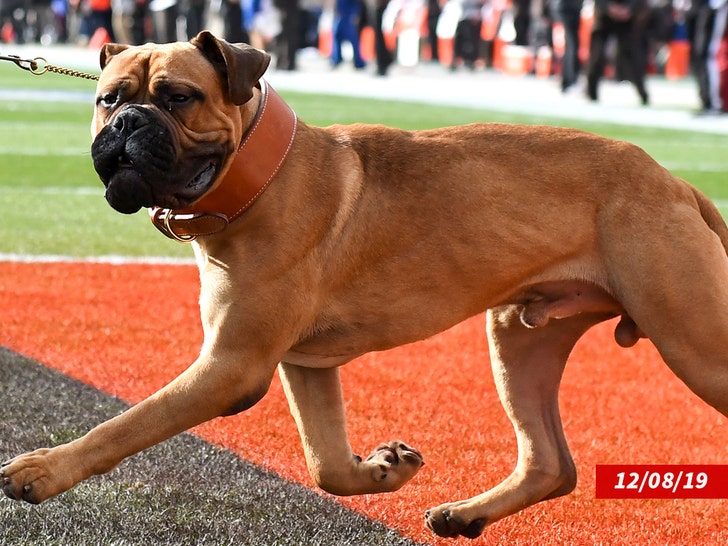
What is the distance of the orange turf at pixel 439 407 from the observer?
4742mm

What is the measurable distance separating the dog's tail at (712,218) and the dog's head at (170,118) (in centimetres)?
151

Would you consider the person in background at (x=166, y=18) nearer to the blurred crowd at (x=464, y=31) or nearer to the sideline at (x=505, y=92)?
the blurred crowd at (x=464, y=31)

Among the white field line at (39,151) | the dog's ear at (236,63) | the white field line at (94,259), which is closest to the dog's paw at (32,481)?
the dog's ear at (236,63)

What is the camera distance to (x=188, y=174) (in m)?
3.95

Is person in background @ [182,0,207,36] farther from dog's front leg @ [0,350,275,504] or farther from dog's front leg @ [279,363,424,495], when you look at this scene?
dog's front leg @ [0,350,275,504]

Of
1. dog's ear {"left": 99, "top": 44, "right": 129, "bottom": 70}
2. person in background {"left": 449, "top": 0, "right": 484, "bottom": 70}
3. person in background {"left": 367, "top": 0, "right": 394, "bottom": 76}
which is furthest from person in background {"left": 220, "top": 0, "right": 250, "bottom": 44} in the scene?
dog's ear {"left": 99, "top": 44, "right": 129, "bottom": 70}

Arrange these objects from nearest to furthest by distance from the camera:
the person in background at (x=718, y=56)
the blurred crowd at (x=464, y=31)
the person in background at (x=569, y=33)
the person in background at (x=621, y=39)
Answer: the person in background at (x=718, y=56) → the person in background at (x=621, y=39) → the blurred crowd at (x=464, y=31) → the person in background at (x=569, y=33)

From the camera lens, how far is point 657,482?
4758mm

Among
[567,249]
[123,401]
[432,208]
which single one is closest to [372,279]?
[432,208]

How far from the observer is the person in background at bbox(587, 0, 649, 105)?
76.3 ft

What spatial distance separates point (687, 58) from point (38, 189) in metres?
27.1

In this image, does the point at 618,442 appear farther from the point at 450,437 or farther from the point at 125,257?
the point at 125,257

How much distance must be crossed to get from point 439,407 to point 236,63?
2525mm

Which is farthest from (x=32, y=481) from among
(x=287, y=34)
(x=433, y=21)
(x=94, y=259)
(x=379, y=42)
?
(x=433, y=21)
